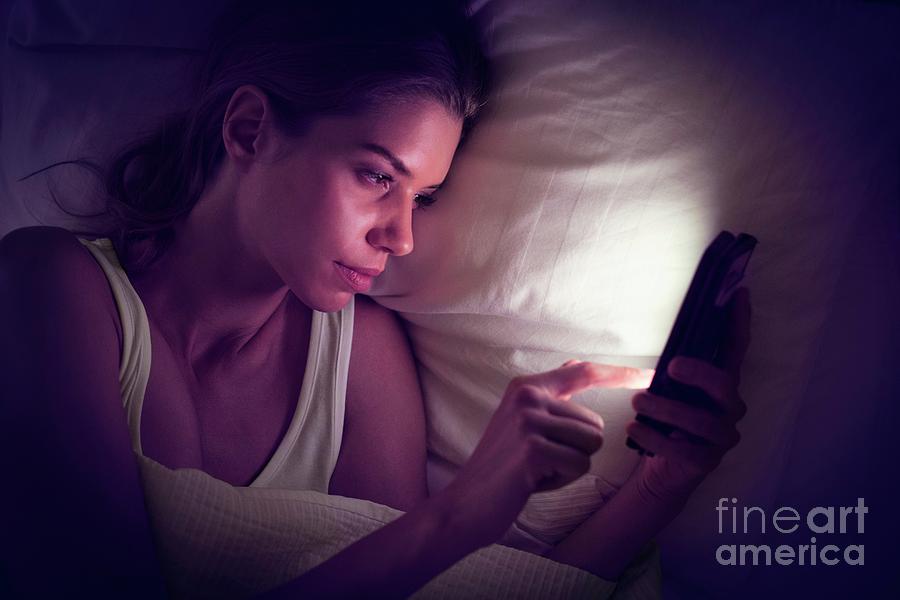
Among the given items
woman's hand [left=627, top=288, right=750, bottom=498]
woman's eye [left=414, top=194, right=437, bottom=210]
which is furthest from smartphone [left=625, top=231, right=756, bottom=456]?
woman's eye [left=414, top=194, right=437, bottom=210]

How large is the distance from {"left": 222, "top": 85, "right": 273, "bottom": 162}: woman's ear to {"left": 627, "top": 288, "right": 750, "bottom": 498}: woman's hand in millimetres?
456

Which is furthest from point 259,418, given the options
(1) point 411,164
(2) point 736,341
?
(2) point 736,341

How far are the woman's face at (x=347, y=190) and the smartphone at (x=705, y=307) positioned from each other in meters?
0.28

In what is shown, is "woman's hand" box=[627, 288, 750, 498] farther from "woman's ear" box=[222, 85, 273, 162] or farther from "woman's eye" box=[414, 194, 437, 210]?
"woman's ear" box=[222, 85, 273, 162]

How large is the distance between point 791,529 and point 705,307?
325 mm

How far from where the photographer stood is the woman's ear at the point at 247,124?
699mm

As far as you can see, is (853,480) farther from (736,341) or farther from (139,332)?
(139,332)

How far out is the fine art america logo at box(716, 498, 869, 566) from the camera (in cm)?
68

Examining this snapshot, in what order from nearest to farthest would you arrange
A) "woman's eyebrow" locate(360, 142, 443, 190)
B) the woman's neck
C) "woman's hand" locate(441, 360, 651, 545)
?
"woman's hand" locate(441, 360, 651, 545), "woman's eyebrow" locate(360, 142, 443, 190), the woman's neck

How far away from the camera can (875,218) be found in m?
0.63

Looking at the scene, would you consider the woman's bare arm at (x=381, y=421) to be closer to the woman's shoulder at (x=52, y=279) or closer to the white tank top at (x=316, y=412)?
the white tank top at (x=316, y=412)

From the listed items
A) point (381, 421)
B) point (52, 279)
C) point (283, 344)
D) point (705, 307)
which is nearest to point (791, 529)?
point (705, 307)

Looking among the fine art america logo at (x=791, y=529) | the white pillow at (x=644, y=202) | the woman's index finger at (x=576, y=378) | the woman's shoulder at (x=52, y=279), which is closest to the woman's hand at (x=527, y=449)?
the woman's index finger at (x=576, y=378)

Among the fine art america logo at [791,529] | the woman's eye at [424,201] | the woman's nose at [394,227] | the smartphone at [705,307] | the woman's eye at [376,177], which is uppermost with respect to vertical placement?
the woman's eye at [424,201]
